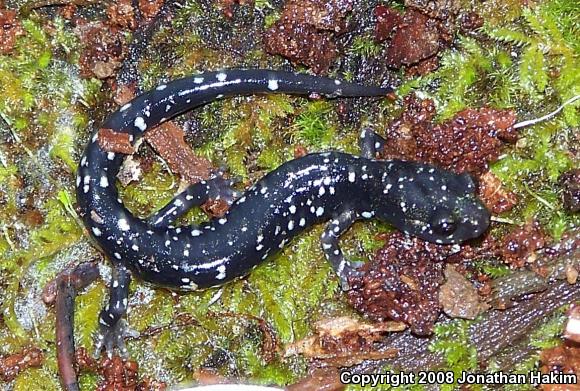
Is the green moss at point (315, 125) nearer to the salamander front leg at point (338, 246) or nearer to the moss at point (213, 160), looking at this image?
the moss at point (213, 160)

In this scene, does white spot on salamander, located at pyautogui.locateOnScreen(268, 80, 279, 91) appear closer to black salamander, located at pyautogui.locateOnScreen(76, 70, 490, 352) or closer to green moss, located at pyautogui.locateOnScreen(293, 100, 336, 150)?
black salamander, located at pyautogui.locateOnScreen(76, 70, 490, 352)

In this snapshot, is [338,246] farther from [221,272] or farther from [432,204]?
[221,272]

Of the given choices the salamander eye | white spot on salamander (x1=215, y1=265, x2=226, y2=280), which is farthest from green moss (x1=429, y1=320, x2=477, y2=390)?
white spot on salamander (x1=215, y1=265, x2=226, y2=280)

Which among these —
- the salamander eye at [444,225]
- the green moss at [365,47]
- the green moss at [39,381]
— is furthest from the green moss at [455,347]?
the green moss at [39,381]

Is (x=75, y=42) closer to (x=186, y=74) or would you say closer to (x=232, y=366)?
(x=186, y=74)

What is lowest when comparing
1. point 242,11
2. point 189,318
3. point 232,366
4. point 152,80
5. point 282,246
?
point 232,366

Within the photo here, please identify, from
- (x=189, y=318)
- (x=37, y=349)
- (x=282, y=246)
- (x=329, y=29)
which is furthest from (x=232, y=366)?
(x=329, y=29)
